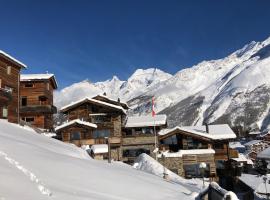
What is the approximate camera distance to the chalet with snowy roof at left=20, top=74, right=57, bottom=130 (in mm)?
59406

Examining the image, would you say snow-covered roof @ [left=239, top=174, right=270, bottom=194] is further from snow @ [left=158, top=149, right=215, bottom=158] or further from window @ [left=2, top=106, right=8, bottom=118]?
window @ [left=2, top=106, right=8, bottom=118]

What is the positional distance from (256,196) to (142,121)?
826 inches

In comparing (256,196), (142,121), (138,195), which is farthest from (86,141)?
(138,195)

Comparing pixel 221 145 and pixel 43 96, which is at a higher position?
pixel 43 96

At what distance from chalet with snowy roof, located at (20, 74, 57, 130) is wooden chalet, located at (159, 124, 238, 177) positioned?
18.4m

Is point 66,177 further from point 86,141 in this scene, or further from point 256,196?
point 86,141

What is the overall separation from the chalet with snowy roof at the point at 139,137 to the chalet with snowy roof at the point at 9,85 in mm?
16130

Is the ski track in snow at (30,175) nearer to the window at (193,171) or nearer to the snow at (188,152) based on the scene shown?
the snow at (188,152)

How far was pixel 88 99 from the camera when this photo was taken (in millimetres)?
56969

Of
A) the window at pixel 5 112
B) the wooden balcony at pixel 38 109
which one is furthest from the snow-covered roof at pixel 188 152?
the window at pixel 5 112

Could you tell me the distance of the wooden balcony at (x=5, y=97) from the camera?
4116cm

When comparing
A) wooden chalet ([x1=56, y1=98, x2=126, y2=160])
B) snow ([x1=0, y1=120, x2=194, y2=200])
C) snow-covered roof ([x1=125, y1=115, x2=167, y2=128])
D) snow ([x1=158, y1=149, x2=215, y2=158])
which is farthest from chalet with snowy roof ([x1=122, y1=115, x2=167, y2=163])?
snow ([x1=0, y1=120, x2=194, y2=200])

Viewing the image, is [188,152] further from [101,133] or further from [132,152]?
[101,133]

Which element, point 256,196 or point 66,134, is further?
point 66,134
